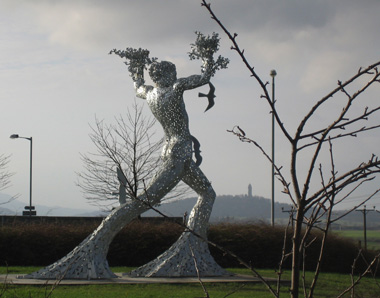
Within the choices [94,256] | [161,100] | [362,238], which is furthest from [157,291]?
[362,238]

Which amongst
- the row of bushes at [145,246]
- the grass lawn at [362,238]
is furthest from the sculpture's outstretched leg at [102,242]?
the grass lawn at [362,238]

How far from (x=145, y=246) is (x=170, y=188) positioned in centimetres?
546

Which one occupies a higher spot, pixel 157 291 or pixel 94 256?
pixel 94 256

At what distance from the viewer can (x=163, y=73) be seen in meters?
11.7

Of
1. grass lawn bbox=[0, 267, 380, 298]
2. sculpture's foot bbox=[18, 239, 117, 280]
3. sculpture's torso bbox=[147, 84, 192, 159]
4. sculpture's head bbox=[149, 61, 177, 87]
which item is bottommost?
grass lawn bbox=[0, 267, 380, 298]

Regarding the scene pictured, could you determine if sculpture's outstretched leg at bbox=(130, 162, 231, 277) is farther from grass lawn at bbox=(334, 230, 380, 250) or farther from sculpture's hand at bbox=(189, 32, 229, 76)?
grass lawn at bbox=(334, 230, 380, 250)

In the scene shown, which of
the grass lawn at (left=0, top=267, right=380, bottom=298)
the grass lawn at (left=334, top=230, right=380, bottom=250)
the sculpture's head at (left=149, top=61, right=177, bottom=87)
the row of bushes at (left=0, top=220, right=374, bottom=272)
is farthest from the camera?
the grass lawn at (left=334, top=230, right=380, bottom=250)

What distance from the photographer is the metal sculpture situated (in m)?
11.0

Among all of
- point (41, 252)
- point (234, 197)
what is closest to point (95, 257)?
point (41, 252)

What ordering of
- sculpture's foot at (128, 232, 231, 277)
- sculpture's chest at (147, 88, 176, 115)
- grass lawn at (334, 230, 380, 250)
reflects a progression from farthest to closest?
grass lawn at (334, 230, 380, 250), sculpture's foot at (128, 232, 231, 277), sculpture's chest at (147, 88, 176, 115)

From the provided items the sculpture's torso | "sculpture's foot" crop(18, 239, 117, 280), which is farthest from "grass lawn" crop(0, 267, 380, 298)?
the sculpture's torso

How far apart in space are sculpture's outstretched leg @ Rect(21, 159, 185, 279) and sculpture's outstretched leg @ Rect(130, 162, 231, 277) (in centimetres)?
44

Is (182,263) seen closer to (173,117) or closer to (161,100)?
(173,117)

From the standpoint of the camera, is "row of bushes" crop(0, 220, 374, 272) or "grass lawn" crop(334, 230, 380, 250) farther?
"grass lawn" crop(334, 230, 380, 250)
